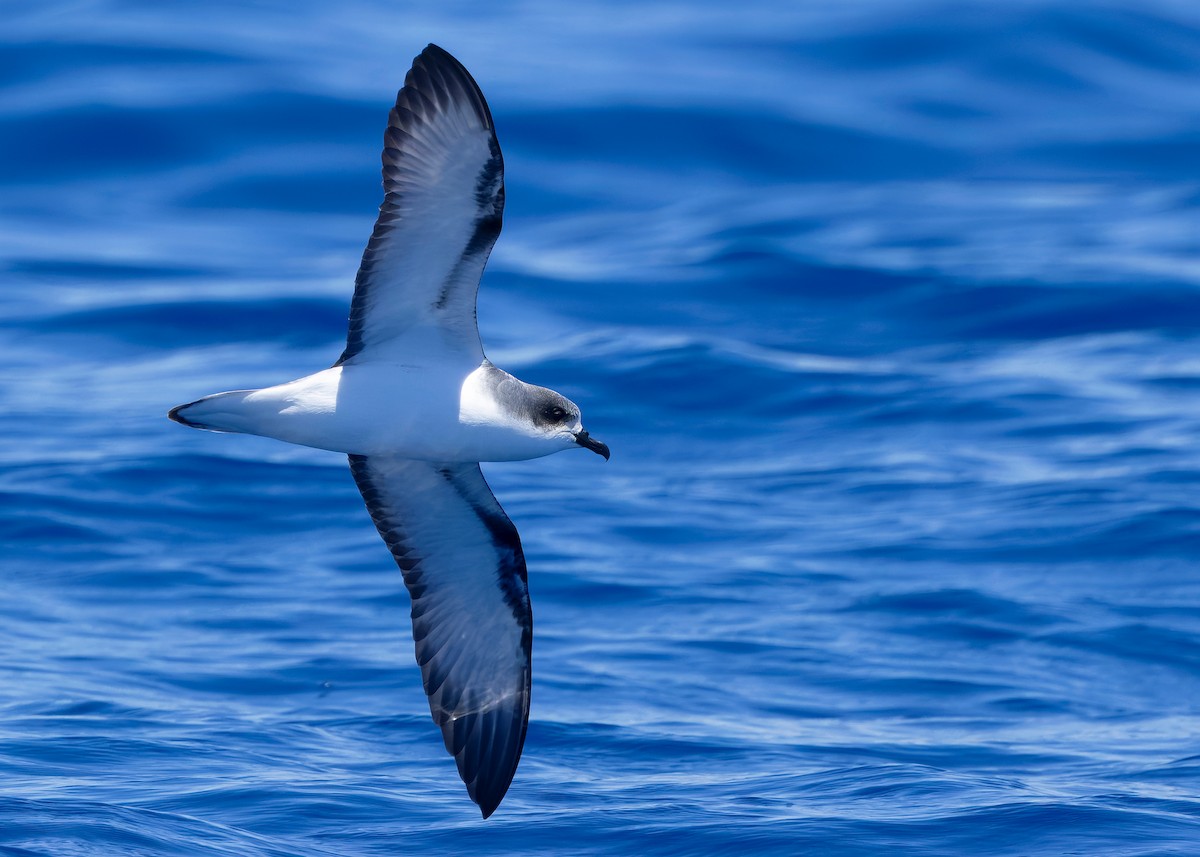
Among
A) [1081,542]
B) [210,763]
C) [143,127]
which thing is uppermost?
[143,127]

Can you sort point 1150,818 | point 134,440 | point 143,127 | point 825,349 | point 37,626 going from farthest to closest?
point 143,127
point 825,349
point 134,440
point 37,626
point 1150,818

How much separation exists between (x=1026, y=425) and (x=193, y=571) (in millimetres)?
7489

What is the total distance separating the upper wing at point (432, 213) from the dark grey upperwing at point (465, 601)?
918 mm

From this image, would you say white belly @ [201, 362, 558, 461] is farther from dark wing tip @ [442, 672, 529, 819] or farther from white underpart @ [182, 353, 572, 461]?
dark wing tip @ [442, 672, 529, 819]

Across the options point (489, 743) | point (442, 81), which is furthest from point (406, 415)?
point (489, 743)

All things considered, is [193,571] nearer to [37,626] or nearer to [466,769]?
[37,626]

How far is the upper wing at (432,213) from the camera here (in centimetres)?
750

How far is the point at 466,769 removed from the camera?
9500 mm

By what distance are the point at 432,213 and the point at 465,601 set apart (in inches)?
94.9

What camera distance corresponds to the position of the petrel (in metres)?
7.66

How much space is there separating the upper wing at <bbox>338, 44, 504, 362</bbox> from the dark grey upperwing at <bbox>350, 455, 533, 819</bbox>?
92 centimetres

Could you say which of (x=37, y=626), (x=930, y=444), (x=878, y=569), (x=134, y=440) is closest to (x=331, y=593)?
(x=37, y=626)

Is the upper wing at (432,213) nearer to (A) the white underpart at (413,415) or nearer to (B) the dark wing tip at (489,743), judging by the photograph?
(A) the white underpart at (413,415)

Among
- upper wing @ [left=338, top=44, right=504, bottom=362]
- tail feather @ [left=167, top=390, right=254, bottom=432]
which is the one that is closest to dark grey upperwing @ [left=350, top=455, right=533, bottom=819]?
upper wing @ [left=338, top=44, right=504, bottom=362]
